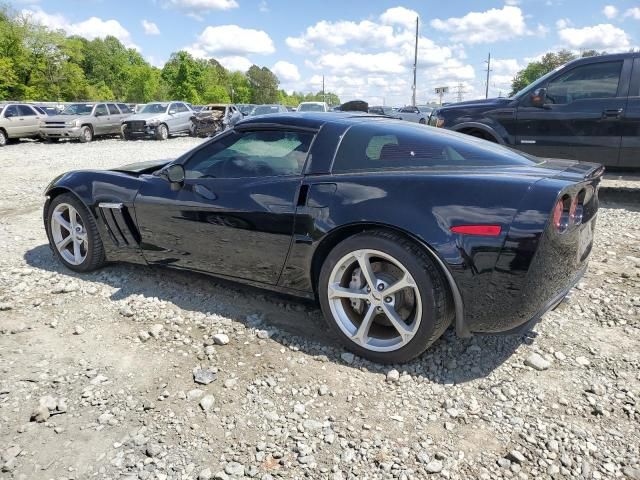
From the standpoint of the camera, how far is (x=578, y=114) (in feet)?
21.1

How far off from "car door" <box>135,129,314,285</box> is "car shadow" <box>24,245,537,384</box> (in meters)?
0.27

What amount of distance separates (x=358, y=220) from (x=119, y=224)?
209 cm

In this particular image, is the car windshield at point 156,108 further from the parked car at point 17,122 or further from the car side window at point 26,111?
the car side window at point 26,111

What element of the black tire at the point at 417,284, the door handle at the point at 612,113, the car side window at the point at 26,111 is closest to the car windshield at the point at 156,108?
the car side window at the point at 26,111

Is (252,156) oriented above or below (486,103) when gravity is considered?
below

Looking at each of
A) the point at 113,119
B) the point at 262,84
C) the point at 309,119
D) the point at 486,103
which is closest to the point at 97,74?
the point at 262,84

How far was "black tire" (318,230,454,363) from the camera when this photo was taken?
7.99 feet

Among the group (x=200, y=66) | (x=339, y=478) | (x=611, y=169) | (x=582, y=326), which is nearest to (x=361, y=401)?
(x=339, y=478)

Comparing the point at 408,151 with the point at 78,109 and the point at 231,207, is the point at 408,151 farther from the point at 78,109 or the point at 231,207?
the point at 78,109

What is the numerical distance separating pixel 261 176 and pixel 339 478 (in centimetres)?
187

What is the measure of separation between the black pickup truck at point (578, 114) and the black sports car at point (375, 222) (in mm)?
4030

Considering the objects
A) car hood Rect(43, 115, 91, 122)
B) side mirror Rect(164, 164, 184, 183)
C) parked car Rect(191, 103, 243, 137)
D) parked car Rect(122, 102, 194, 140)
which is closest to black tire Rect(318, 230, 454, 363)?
side mirror Rect(164, 164, 184, 183)

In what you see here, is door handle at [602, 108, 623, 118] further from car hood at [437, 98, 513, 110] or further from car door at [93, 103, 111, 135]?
car door at [93, 103, 111, 135]

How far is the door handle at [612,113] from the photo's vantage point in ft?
20.3
